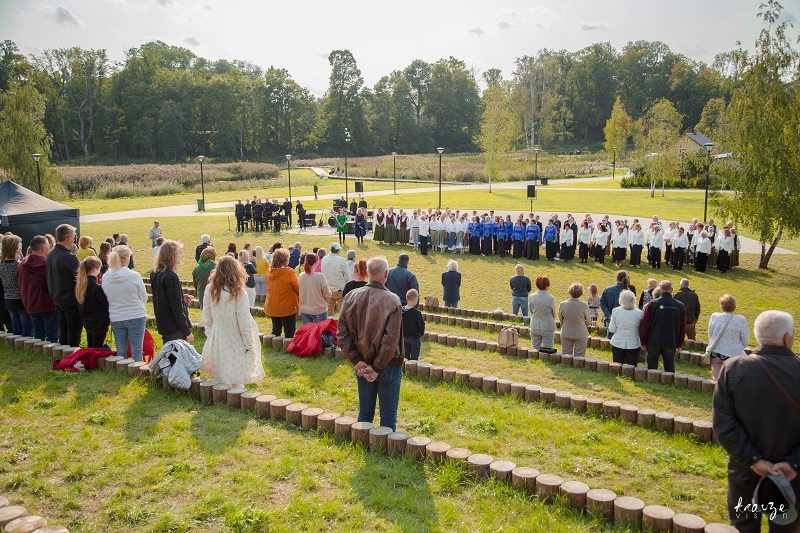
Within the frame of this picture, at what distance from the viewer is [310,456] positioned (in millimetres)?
5086

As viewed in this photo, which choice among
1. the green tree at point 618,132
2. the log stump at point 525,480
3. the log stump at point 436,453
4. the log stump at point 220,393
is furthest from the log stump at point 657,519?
the green tree at point 618,132

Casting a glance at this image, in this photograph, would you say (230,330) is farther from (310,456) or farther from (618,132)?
(618,132)

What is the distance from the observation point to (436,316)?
11.9 m

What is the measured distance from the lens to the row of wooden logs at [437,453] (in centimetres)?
402

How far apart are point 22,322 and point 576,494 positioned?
28.2ft

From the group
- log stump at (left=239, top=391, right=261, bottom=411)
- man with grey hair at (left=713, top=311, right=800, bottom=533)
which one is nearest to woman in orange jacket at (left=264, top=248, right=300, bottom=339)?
log stump at (left=239, top=391, right=261, bottom=411)

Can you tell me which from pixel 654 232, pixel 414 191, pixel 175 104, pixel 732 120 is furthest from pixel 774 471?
pixel 175 104

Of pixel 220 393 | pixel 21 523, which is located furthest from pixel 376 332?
pixel 21 523

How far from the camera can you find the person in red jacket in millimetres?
8391

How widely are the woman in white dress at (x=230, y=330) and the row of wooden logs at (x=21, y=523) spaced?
8.59 feet

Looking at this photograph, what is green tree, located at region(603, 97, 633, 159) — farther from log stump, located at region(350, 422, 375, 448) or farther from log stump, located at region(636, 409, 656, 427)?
log stump, located at region(350, 422, 375, 448)

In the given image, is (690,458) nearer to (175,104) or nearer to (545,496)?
(545,496)

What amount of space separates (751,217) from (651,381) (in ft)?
42.7

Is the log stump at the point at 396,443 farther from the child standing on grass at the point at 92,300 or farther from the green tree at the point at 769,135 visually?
the green tree at the point at 769,135
